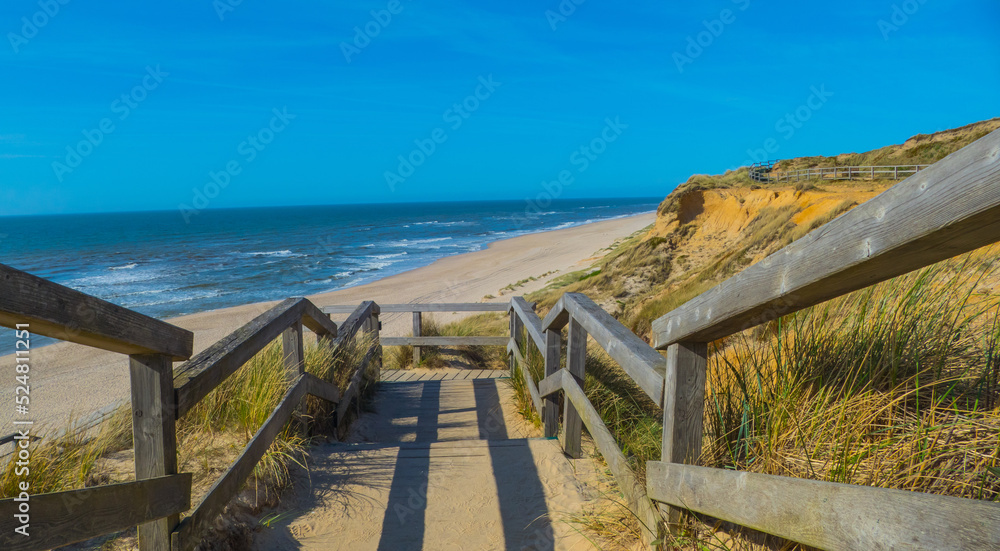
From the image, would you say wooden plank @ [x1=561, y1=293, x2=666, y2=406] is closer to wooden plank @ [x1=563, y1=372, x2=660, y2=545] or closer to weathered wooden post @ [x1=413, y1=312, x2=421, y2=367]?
wooden plank @ [x1=563, y1=372, x2=660, y2=545]

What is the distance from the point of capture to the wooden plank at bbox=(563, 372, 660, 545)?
2.32 m

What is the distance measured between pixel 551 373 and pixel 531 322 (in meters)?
0.87

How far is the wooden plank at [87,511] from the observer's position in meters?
1.52

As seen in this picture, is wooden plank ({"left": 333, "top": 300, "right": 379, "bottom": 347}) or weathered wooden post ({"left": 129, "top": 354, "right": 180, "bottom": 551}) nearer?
weathered wooden post ({"left": 129, "top": 354, "right": 180, "bottom": 551})

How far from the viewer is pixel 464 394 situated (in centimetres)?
664

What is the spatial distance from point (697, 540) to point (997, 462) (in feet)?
2.90

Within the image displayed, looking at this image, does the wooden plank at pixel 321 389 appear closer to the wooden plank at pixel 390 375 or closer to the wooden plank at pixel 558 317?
the wooden plank at pixel 558 317

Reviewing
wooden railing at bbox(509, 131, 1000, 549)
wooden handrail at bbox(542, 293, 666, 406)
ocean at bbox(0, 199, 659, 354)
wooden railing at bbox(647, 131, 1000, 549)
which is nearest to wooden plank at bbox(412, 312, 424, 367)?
wooden handrail at bbox(542, 293, 666, 406)

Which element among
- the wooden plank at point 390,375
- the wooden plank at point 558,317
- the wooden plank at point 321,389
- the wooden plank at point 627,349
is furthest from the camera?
the wooden plank at point 390,375

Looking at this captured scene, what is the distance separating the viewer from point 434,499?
3.35m

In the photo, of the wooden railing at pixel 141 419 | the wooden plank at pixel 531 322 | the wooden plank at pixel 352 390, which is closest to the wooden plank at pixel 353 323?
the wooden plank at pixel 352 390

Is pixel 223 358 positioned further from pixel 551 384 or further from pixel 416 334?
pixel 416 334

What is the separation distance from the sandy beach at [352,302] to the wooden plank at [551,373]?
2.93 meters

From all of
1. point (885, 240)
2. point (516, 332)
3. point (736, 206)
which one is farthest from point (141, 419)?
point (736, 206)
